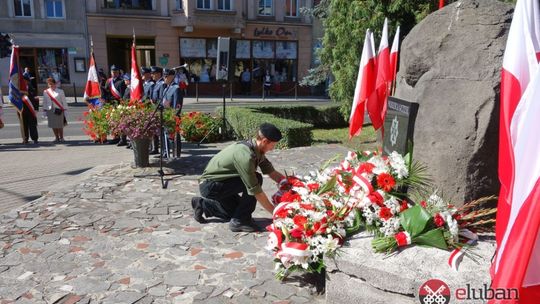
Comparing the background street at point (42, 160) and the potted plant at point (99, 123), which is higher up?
the potted plant at point (99, 123)

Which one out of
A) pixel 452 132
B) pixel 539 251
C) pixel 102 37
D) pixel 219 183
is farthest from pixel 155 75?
pixel 102 37

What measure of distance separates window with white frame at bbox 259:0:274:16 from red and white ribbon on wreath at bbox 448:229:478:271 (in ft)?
94.3

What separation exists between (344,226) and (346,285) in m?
0.48

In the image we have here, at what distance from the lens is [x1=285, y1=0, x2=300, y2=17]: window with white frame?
101 feet

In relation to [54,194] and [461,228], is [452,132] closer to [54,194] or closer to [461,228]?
[461,228]

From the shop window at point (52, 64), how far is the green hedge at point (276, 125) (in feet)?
57.2

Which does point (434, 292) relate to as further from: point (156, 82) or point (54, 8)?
point (54, 8)

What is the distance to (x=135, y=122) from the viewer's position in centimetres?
769

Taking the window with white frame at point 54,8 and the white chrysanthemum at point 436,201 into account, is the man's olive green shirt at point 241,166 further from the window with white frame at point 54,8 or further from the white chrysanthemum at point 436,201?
the window with white frame at point 54,8

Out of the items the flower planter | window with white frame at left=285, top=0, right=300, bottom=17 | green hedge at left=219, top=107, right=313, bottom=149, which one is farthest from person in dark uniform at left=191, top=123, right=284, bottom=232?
window with white frame at left=285, top=0, right=300, bottom=17

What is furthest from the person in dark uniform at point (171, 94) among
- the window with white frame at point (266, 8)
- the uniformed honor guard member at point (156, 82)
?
the window with white frame at point (266, 8)

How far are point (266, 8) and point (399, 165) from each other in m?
28.4

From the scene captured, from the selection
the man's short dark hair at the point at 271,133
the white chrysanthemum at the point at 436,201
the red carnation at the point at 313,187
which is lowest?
the red carnation at the point at 313,187

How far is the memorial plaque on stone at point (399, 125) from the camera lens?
385 centimetres
